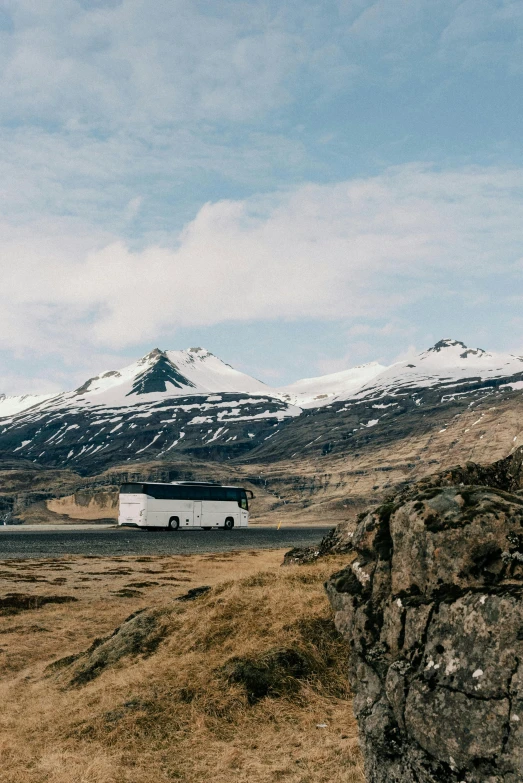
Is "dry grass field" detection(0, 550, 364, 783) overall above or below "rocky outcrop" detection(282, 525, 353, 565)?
below

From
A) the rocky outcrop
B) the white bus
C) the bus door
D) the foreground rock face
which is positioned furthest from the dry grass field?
the bus door

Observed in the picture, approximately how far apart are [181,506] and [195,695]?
73.3 m

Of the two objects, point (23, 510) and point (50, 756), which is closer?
point (50, 756)

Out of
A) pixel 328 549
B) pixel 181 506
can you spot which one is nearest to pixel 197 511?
→ pixel 181 506

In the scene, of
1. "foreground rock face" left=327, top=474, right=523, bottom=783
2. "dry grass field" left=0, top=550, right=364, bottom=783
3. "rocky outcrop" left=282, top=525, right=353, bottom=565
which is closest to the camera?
"foreground rock face" left=327, top=474, right=523, bottom=783

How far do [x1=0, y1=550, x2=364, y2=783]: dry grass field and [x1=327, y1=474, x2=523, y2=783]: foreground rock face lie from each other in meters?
2.24

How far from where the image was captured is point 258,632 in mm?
Answer: 14695

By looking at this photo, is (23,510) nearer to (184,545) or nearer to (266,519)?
(266,519)

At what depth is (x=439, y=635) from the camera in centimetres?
745

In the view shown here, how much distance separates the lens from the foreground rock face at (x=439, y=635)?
6629 millimetres

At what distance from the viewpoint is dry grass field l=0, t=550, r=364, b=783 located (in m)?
9.92

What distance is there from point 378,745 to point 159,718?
5.65 meters

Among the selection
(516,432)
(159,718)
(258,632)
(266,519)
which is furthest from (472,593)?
(516,432)

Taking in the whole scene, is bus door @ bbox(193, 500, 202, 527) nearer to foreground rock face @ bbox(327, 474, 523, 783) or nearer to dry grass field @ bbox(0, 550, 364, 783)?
dry grass field @ bbox(0, 550, 364, 783)
